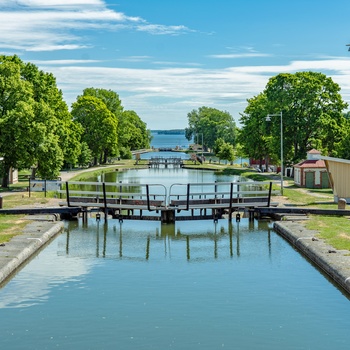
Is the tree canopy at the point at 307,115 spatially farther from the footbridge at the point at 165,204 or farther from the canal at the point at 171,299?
the canal at the point at 171,299

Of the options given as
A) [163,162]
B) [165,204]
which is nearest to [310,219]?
[165,204]

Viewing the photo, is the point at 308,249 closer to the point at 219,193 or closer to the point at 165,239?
the point at 165,239

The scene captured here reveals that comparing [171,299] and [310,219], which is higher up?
[310,219]

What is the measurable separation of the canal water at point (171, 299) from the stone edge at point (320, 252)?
39 cm

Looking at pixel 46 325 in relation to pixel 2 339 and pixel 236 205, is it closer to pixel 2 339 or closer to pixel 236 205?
pixel 2 339

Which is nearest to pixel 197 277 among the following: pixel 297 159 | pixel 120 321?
pixel 120 321

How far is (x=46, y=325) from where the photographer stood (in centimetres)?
2047

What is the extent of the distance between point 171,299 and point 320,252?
27.8 feet

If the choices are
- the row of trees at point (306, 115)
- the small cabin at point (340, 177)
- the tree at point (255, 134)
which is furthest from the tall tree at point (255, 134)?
the small cabin at point (340, 177)

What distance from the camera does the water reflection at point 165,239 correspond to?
110ft

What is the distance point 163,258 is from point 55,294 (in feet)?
28.8

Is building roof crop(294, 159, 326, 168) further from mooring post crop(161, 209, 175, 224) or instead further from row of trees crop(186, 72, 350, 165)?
mooring post crop(161, 209, 175, 224)

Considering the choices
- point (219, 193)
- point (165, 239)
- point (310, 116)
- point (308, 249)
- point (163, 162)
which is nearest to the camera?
point (308, 249)

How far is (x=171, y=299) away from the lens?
23641 mm
